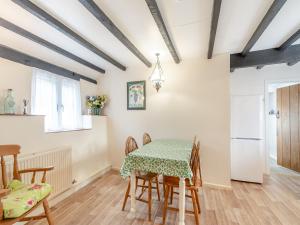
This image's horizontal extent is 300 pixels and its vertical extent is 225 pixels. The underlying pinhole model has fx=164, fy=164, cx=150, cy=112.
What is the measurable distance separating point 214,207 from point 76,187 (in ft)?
7.29

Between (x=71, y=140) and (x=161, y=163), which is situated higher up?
(x=71, y=140)

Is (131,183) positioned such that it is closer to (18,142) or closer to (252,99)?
(18,142)

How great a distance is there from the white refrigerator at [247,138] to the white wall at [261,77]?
2.12ft

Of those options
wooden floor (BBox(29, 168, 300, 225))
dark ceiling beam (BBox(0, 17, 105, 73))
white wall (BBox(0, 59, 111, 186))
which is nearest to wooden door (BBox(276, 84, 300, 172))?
wooden floor (BBox(29, 168, 300, 225))

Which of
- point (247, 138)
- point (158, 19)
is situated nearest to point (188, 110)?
point (247, 138)

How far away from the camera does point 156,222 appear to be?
2.00 meters

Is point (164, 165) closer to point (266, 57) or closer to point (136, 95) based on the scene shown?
point (136, 95)

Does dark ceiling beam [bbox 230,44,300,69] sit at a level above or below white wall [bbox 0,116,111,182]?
above

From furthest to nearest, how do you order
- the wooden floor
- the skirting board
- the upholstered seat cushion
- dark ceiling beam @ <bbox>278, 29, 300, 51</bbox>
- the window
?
1. the window
2. the skirting board
3. dark ceiling beam @ <bbox>278, 29, 300, 51</bbox>
4. the wooden floor
5. the upholstered seat cushion

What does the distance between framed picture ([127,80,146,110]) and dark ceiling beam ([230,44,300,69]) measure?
1.80 m

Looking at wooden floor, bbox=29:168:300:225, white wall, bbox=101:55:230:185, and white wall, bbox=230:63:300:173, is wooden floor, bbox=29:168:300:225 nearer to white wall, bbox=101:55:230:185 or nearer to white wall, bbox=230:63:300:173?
white wall, bbox=101:55:230:185

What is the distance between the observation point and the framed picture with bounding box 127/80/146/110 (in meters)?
3.49

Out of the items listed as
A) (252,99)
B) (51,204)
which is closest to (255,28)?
(252,99)

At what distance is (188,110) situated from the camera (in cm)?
316
